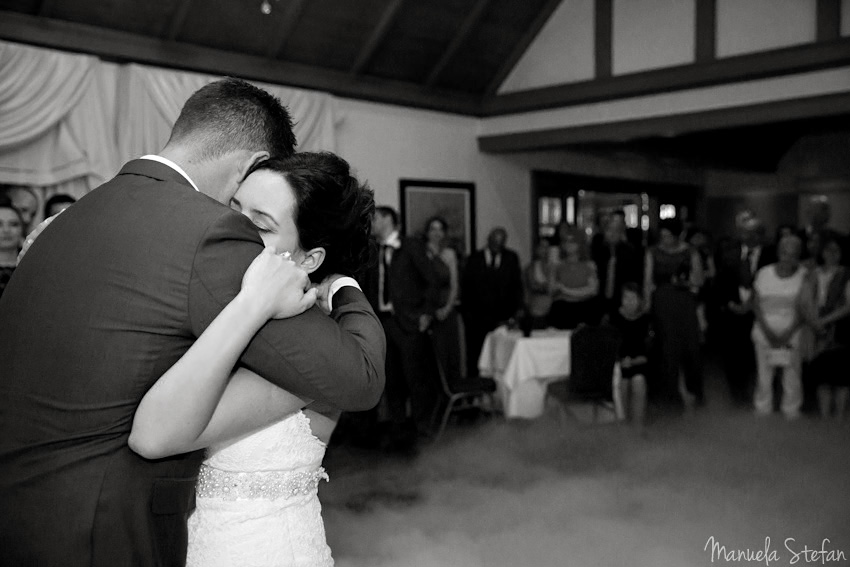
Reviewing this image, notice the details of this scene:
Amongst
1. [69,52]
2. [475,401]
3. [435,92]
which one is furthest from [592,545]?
[435,92]

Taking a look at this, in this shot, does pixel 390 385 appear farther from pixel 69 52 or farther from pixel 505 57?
pixel 505 57

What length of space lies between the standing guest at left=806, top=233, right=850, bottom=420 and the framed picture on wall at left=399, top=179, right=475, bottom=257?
3652 millimetres

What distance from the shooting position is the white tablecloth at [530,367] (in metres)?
6.34

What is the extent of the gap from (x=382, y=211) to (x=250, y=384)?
5.36 metres

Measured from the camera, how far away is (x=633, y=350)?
21.2 feet

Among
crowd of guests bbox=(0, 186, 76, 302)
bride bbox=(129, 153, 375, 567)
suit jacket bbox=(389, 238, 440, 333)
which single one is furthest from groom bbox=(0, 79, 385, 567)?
suit jacket bbox=(389, 238, 440, 333)

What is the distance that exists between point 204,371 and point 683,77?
769 cm

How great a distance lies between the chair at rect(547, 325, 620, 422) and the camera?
5891mm

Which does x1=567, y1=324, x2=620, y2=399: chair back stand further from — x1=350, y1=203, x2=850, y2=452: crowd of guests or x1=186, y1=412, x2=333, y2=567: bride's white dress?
x1=186, y1=412, x2=333, y2=567: bride's white dress

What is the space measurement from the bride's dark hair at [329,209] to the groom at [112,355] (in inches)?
9.8

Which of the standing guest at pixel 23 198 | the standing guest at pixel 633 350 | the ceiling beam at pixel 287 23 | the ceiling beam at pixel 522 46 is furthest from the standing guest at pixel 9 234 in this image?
the ceiling beam at pixel 522 46

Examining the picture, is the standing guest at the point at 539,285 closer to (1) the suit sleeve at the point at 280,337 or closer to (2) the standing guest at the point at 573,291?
(2) the standing guest at the point at 573,291

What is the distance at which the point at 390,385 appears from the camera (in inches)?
259
